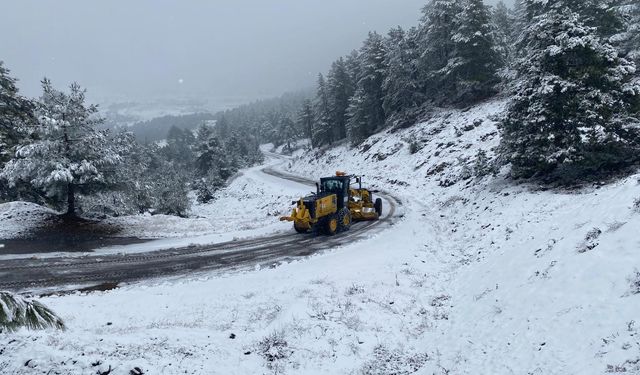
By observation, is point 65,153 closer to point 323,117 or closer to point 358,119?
point 358,119

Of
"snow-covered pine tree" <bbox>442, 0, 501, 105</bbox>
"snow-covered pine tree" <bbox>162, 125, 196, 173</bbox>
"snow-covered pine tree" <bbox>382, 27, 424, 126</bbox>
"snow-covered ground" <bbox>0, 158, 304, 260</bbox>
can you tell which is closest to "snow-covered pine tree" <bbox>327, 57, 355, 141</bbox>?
"snow-covered pine tree" <bbox>382, 27, 424, 126</bbox>

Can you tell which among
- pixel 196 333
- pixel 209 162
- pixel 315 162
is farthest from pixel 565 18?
pixel 209 162

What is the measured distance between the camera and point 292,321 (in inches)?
377

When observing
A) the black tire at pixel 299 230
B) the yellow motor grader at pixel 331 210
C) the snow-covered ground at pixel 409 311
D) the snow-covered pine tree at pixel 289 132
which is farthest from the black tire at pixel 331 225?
the snow-covered pine tree at pixel 289 132

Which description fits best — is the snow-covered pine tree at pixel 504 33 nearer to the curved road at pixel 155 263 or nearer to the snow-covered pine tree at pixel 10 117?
the curved road at pixel 155 263

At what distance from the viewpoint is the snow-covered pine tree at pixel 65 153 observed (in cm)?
1897

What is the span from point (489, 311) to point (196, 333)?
253 inches

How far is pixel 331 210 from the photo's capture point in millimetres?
20656

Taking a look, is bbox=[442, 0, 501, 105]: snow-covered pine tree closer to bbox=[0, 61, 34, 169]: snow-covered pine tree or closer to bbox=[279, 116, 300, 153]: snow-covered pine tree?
bbox=[0, 61, 34, 169]: snow-covered pine tree

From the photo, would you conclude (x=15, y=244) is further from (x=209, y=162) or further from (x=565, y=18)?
(x=209, y=162)

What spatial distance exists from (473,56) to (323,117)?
30553mm

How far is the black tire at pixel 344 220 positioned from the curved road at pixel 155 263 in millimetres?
954

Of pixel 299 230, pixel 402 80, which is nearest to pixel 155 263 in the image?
pixel 299 230

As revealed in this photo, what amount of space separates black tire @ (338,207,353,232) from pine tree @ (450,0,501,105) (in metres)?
25.2
